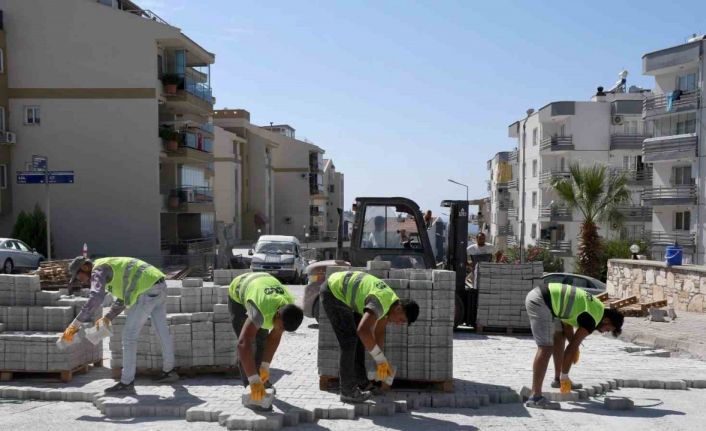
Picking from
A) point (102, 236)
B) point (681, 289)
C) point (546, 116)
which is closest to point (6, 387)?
point (681, 289)

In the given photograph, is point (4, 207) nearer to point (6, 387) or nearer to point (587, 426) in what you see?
point (6, 387)

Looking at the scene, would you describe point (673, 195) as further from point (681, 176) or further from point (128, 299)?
point (128, 299)

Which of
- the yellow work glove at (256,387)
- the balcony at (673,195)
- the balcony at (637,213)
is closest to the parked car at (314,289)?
the yellow work glove at (256,387)

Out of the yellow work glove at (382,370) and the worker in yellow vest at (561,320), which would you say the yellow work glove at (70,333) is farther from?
the worker in yellow vest at (561,320)

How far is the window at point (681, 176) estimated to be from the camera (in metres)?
34.2

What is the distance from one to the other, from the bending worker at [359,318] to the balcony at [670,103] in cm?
3093

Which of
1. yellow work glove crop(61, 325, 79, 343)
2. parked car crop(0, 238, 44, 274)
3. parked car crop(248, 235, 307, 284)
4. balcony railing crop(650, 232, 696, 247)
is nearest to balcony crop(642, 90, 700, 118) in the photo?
A: balcony railing crop(650, 232, 696, 247)

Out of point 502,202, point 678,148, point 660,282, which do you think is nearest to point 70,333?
point 660,282

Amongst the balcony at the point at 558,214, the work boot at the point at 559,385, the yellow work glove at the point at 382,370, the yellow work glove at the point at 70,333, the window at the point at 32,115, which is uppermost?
the window at the point at 32,115

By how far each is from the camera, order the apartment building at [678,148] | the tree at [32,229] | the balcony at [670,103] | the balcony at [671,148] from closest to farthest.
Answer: the tree at [32,229]
the apartment building at [678,148]
the balcony at [671,148]
the balcony at [670,103]

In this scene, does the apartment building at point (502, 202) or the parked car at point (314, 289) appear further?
the apartment building at point (502, 202)

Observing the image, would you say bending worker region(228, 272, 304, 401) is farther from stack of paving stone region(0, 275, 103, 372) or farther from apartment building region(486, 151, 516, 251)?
apartment building region(486, 151, 516, 251)

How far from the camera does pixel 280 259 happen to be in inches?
1043

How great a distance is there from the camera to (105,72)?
32625mm
